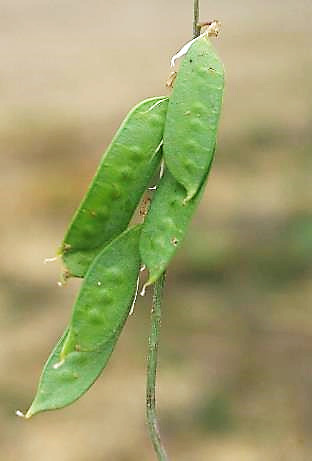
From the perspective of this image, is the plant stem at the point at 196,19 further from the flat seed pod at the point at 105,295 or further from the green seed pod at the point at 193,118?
the flat seed pod at the point at 105,295

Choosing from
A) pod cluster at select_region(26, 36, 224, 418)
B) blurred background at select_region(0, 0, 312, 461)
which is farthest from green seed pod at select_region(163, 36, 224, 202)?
blurred background at select_region(0, 0, 312, 461)

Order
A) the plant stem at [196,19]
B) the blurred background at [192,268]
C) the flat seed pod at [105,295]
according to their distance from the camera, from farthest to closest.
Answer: the blurred background at [192,268] < the flat seed pod at [105,295] < the plant stem at [196,19]

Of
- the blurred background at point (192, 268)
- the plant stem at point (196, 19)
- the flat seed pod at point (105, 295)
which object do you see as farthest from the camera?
the blurred background at point (192, 268)

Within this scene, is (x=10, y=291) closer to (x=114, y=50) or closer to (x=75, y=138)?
→ (x=75, y=138)

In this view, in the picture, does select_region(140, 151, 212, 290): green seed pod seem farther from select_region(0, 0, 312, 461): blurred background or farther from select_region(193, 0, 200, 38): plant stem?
select_region(0, 0, 312, 461): blurred background

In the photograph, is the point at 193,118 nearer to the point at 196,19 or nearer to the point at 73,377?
the point at 196,19

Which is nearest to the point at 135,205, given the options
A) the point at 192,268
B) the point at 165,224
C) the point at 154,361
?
the point at 165,224

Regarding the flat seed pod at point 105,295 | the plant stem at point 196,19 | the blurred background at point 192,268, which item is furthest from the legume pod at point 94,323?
the blurred background at point 192,268
